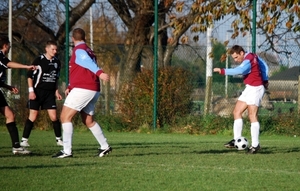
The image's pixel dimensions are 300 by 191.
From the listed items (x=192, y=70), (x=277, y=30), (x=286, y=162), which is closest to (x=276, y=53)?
(x=277, y=30)

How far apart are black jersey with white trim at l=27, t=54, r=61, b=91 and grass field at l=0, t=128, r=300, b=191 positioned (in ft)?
3.93

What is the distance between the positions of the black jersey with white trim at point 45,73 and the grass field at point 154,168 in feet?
3.93

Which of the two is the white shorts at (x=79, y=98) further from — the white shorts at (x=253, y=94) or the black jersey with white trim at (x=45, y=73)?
the white shorts at (x=253, y=94)

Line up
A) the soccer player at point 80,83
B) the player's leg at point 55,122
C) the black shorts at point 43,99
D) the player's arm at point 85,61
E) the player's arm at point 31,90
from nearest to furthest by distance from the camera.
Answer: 1. the player's arm at point 85,61
2. the soccer player at point 80,83
3. the player's arm at point 31,90
4. the black shorts at point 43,99
5. the player's leg at point 55,122

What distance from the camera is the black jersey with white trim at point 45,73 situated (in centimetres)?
1561

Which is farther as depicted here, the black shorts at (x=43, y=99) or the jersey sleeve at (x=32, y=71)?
the black shorts at (x=43, y=99)

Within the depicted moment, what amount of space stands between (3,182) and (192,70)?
13206 mm

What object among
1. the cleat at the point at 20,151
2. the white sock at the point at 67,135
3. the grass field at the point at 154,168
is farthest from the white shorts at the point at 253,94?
the cleat at the point at 20,151

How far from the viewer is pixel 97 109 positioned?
23359 mm

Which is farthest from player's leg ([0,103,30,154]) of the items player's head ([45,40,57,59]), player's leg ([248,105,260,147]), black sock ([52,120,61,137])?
player's leg ([248,105,260,147])

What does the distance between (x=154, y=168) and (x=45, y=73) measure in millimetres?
4792

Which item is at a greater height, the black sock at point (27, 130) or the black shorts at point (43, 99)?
the black shorts at point (43, 99)

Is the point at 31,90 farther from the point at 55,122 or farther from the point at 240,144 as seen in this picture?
the point at 240,144

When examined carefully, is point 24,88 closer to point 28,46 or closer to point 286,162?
point 28,46
